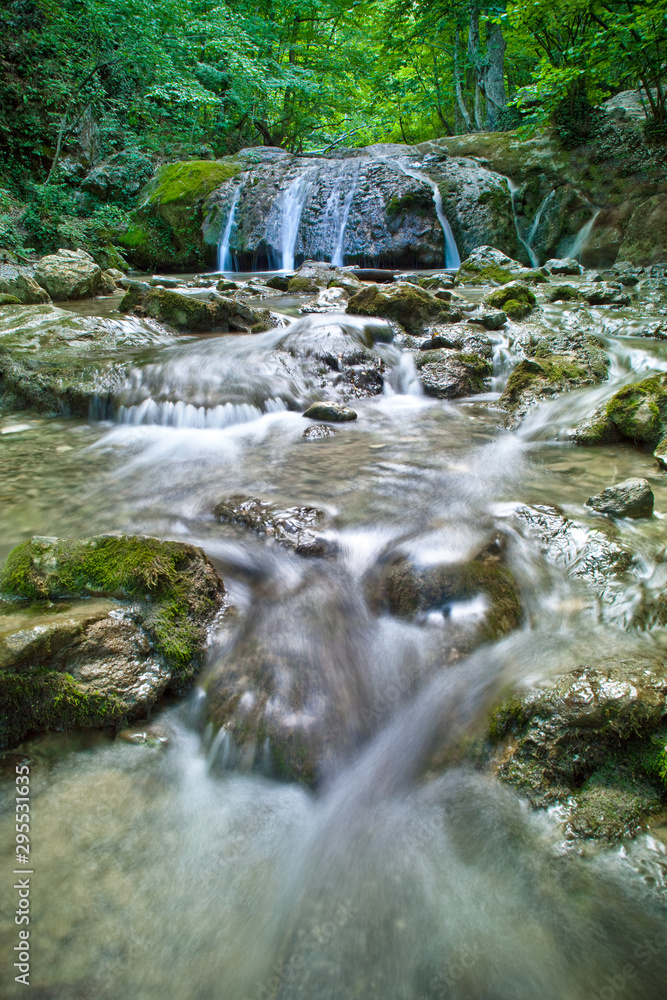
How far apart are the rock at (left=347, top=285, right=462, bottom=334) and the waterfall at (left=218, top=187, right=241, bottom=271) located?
24.3 ft

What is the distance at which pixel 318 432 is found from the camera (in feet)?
16.4

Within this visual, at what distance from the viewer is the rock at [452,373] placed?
603cm

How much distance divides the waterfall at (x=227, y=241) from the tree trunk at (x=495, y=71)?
9420 millimetres

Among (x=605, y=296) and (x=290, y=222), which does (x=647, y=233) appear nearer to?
(x=605, y=296)

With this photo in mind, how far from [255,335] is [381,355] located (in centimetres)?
178

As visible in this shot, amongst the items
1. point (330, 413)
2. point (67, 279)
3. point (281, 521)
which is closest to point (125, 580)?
point (281, 521)

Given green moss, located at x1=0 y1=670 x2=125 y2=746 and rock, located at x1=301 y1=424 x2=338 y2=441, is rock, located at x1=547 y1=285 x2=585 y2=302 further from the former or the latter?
green moss, located at x1=0 y1=670 x2=125 y2=746

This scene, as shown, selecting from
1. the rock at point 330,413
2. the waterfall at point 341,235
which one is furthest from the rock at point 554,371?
the waterfall at point 341,235

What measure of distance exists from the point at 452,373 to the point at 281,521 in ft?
12.2

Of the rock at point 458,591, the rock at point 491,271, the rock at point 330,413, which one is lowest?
the rock at point 458,591

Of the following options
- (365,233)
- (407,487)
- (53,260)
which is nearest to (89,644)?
(407,487)

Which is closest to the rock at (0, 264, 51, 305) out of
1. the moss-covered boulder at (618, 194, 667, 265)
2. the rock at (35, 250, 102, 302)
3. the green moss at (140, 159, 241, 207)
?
the rock at (35, 250, 102, 302)

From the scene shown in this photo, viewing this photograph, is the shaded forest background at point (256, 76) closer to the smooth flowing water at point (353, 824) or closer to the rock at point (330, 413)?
the rock at point (330, 413)

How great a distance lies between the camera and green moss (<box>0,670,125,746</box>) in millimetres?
2025
